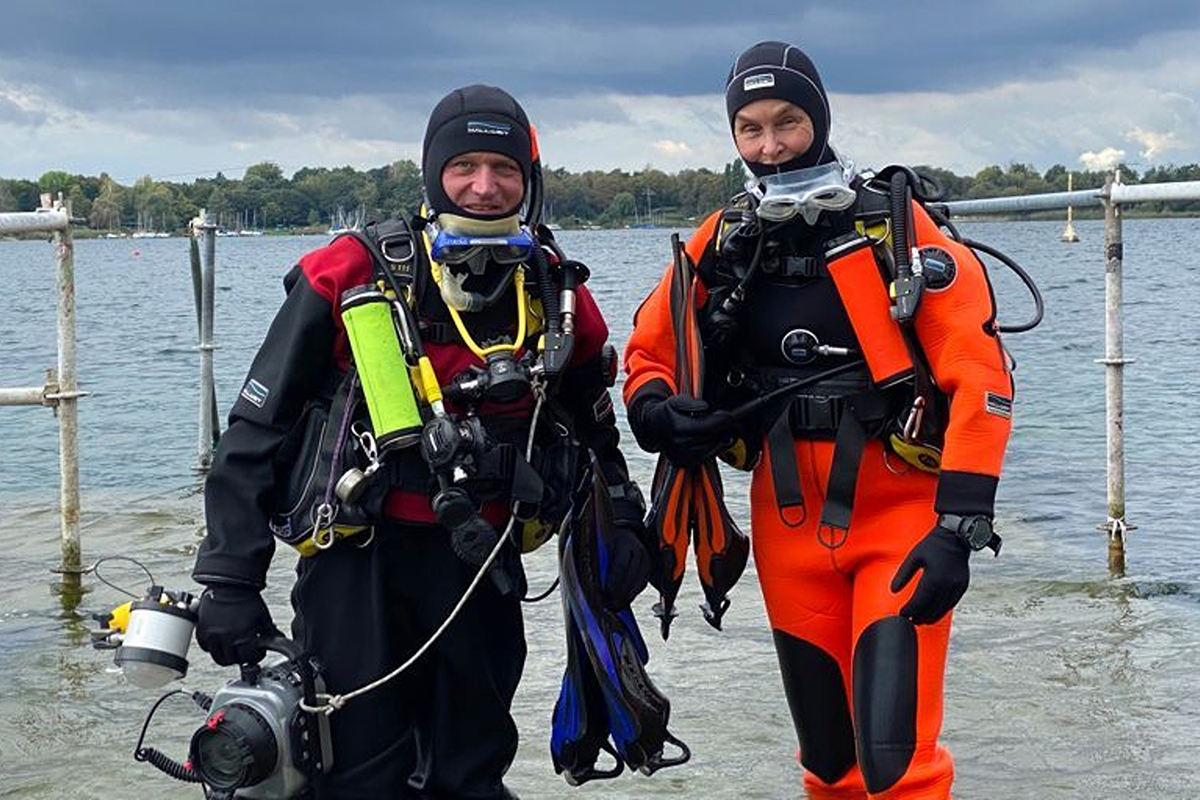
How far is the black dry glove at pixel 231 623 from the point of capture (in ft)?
10.4

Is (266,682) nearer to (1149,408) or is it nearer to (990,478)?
(990,478)

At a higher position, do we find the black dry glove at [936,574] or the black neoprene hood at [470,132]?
the black neoprene hood at [470,132]

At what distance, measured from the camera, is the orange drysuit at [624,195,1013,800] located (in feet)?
10.8

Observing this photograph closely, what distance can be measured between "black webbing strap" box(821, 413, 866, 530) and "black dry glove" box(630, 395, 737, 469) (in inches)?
10.6

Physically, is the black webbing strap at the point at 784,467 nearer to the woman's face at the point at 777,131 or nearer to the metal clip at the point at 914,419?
the metal clip at the point at 914,419

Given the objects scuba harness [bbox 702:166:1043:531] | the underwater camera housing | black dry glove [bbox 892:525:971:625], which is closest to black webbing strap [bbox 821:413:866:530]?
scuba harness [bbox 702:166:1043:531]

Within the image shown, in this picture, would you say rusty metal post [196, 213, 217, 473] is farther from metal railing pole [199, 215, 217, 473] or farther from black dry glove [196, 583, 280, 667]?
black dry glove [196, 583, 280, 667]

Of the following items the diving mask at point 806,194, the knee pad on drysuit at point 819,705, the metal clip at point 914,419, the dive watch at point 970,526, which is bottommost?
the knee pad on drysuit at point 819,705

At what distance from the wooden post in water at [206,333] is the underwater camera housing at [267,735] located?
7116 mm

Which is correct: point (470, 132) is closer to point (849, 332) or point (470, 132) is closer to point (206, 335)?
point (849, 332)

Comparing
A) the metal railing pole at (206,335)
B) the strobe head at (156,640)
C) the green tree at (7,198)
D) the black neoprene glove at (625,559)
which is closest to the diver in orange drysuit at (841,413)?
the black neoprene glove at (625,559)

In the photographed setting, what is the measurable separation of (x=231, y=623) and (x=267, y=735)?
24 centimetres

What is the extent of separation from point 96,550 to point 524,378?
20.9ft

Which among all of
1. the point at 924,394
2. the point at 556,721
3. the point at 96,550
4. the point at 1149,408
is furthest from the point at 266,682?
the point at 1149,408
